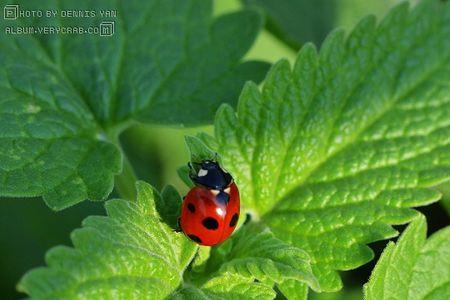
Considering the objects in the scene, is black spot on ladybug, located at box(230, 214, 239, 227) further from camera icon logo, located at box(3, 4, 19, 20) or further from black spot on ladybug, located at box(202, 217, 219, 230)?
camera icon logo, located at box(3, 4, 19, 20)

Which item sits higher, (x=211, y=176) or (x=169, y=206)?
(x=211, y=176)

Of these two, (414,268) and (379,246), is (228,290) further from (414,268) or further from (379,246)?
(379,246)

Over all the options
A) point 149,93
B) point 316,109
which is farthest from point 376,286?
point 149,93

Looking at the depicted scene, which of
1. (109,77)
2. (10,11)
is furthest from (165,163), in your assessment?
(10,11)

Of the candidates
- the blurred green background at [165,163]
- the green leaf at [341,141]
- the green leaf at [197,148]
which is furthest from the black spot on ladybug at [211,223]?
the blurred green background at [165,163]

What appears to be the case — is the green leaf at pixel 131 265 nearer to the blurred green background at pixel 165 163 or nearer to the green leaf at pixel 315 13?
the blurred green background at pixel 165 163

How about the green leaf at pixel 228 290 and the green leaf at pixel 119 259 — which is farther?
the green leaf at pixel 228 290

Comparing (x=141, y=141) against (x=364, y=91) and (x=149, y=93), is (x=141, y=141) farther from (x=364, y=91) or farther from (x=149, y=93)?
(x=364, y=91)
